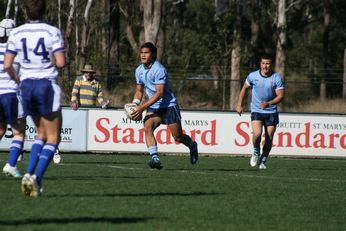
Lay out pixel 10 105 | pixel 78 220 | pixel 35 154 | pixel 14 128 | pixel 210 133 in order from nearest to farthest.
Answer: pixel 78 220, pixel 35 154, pixel 10 105, pixel 14 128, pixel 210 133

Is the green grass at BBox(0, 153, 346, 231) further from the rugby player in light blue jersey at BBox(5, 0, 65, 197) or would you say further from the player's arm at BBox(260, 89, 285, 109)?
the player's arm at BBox(260, 89, 285, 109)

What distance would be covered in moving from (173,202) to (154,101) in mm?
4721

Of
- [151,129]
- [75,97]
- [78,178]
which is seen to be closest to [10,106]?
[78,178]

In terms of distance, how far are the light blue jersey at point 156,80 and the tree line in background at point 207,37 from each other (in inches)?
531

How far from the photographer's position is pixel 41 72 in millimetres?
10469

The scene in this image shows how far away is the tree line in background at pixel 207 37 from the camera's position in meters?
34.8

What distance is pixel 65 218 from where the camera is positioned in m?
9.09

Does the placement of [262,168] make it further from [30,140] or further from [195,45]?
[195,45]

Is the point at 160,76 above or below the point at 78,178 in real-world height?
above

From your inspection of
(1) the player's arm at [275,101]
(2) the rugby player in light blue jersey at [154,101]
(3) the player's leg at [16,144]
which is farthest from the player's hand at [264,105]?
(3) the player's leg at [16,144]

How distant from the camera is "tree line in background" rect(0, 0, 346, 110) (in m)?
34.8

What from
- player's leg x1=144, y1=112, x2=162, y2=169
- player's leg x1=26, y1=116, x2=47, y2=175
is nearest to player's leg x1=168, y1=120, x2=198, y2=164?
player's leg x1=144, y1=112, x2=162, y2=169

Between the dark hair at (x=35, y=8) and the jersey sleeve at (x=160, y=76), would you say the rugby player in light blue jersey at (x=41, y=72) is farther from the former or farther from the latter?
the jersey sleeve at (x=160, y=76)

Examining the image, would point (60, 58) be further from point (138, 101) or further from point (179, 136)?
point (179, 136)
